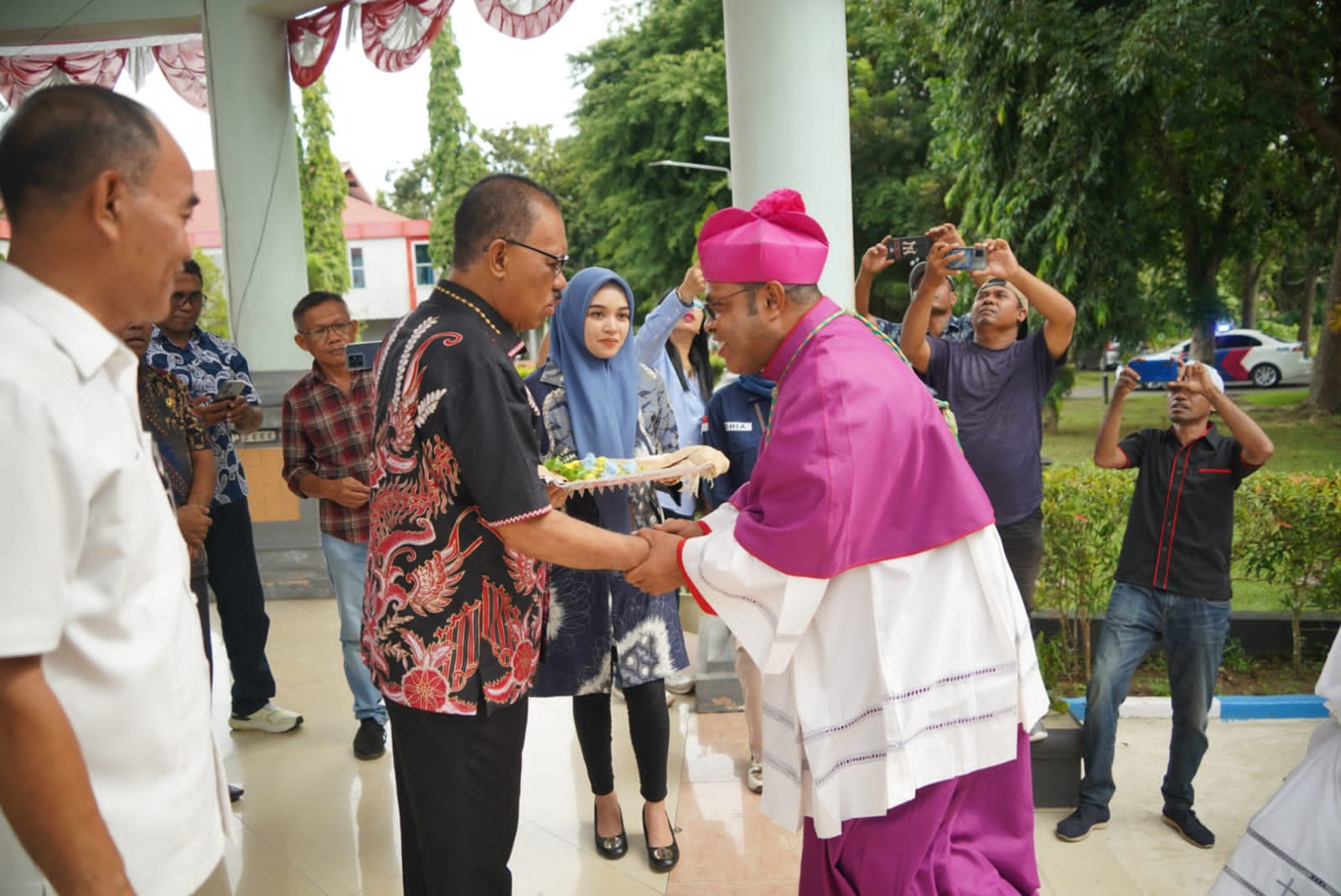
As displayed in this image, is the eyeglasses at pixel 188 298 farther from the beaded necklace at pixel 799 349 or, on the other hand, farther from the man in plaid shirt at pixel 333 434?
the beaded necklace at pixel 799 349

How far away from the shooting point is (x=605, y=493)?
137 inches

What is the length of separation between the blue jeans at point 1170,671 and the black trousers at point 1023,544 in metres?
0.36

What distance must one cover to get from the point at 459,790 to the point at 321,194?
1224 inches

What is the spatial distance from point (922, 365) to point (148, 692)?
133 inches

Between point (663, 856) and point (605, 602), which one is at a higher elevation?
point (605, 602)

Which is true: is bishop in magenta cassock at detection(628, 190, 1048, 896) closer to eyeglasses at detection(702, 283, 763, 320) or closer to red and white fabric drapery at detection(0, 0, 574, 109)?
eyeglasses at detection(702, 283, 763, 320)

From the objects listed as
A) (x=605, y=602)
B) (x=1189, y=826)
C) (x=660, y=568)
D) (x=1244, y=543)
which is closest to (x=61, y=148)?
(x=660, y=568)

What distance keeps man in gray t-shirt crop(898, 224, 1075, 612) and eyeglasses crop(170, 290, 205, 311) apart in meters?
3.15

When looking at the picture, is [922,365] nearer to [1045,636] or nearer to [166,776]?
[1045,636]

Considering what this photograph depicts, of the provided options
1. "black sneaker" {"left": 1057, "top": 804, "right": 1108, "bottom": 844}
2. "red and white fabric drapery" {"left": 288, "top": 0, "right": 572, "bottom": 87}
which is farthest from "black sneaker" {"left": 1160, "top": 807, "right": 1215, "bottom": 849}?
"red and white fabric drapery" {"left": 288, "top": 0, "right": 572, "bottom": 87}

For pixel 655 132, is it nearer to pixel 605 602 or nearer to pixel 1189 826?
pixel 605 602

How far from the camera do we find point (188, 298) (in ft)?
14.7

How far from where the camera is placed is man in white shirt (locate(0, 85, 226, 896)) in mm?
1232

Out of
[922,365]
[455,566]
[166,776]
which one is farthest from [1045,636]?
[166,776]
